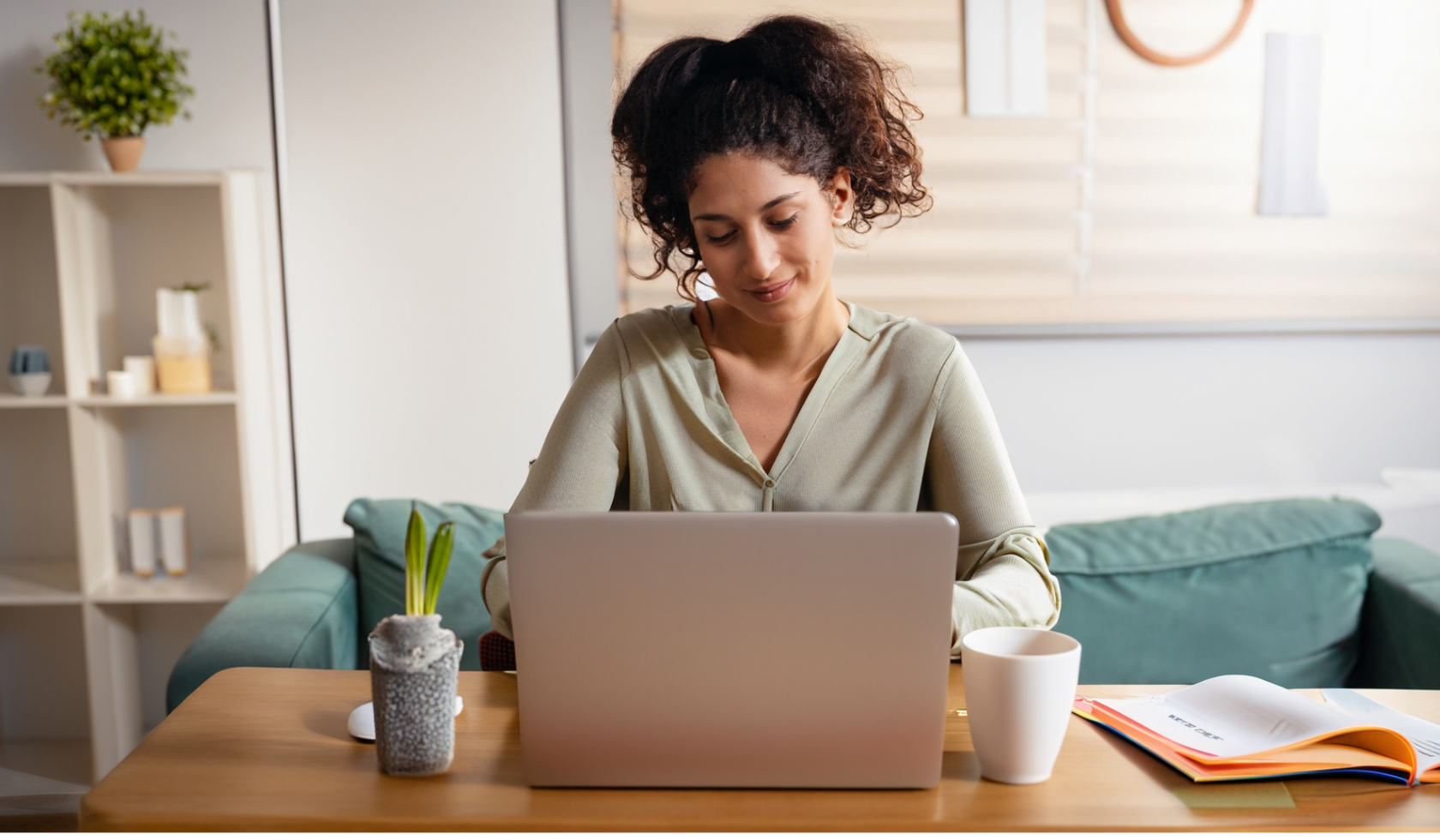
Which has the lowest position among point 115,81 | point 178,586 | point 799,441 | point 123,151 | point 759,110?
point 178,586

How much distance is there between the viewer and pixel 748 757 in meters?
0.79

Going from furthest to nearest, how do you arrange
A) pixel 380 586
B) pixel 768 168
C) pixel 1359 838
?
pixel 380 586 < pixel 768 168 < pixel 1359 838

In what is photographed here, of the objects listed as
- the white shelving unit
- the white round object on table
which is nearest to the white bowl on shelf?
the white shelving unit

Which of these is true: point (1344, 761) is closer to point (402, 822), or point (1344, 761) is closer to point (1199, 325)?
point (402, 822)

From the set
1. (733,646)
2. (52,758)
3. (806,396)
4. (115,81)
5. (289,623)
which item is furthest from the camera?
(52,758)

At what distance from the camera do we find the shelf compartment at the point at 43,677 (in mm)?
2654

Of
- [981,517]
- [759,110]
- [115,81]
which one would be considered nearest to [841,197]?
[759,110]

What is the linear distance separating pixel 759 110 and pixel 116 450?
1.91 metres

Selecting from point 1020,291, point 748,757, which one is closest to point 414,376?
point 1020,291

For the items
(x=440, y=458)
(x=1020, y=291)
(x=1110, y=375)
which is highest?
(x=1020, y=291)

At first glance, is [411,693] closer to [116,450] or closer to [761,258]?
[761,258]

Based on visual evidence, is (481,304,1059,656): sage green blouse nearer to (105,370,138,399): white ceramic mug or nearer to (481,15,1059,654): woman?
(481,15,1059,654): woman

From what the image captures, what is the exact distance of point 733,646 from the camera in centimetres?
76

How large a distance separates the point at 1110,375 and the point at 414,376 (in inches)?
62.9
